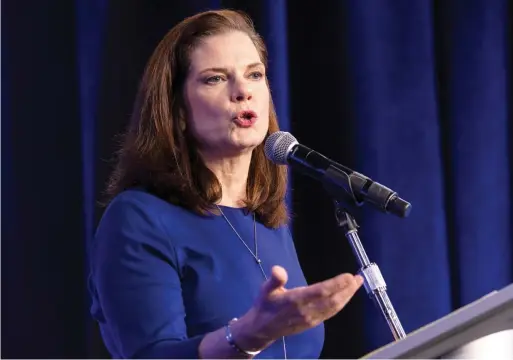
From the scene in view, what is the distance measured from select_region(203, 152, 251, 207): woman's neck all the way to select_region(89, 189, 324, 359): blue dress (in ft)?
0.13

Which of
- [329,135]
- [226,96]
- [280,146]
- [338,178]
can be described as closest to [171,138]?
[226,96]

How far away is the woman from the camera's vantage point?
117 centimetres

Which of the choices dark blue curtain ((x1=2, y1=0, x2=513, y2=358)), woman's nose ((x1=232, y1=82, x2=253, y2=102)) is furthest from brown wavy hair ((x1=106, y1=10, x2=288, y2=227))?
dark blue curtain ((x1=2, y1=0, x2=513, y2=358))

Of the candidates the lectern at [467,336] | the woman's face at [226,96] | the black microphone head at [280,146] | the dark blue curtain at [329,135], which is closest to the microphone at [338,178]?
the black microphone head at [280,146]

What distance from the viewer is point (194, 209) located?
4.38ft

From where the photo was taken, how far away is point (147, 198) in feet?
4.24

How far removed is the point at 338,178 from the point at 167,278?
287 millimetres

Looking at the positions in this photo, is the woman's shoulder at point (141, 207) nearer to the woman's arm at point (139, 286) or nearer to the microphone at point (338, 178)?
the woman's arm at point (139, 286)

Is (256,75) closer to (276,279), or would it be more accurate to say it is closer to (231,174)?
(231,174)

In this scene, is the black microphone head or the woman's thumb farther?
the black microphone head

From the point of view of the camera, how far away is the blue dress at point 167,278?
1.15 m

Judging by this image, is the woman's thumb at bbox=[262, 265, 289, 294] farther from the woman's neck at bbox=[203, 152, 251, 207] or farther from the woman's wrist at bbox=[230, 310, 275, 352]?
the woman's neck at bbox=[203, 152, 251, 207]

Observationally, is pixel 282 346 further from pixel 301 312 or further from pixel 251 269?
pixel 301 312

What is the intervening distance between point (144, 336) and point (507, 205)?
1.15 metres
